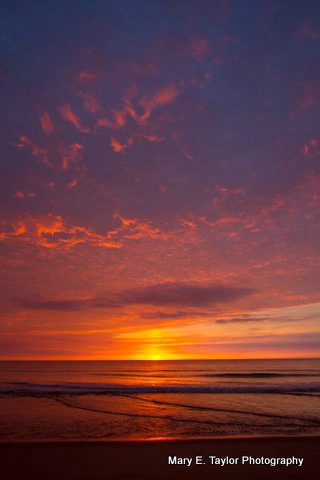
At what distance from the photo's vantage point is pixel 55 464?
1020 centimetres

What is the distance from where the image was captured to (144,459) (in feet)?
35.2

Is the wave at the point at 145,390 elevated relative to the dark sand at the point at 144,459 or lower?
lower

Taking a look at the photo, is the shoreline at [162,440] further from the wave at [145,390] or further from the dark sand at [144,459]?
the wave at [145,390]

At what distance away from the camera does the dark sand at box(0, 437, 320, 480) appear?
9.33 meters

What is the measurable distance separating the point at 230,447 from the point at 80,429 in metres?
7.36

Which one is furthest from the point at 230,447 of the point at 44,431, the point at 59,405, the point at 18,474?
the point at 59,405

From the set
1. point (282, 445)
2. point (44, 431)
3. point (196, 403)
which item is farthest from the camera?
point (196, 403)

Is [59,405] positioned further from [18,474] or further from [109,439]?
[18,474]

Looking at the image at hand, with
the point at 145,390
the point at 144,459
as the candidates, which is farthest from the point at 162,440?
the point at 145,390

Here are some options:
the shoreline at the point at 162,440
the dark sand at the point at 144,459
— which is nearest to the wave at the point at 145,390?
the shoreline at the point at 162,440

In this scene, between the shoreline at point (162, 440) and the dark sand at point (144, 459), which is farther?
the shoreline at point (162, 440)

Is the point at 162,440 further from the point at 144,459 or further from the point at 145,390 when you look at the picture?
the point at 145,390

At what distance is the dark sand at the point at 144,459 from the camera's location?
9.33 metres

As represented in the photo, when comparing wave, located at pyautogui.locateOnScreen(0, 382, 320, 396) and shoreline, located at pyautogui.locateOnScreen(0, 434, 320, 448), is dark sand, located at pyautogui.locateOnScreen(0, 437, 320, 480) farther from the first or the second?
wave, located at pyautogui.locateOnScreen(0, 382, 320, 396)
